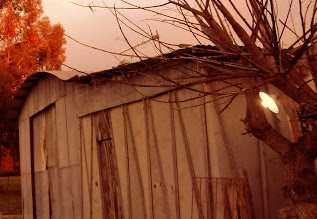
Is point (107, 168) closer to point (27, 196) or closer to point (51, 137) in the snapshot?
point (51, 137)

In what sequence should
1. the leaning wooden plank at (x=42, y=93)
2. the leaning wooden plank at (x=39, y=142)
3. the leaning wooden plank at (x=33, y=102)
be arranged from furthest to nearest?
the leaning wooden plank at (x=33, y=102) < the leaning wooden plank at (x=39, y=142) < the leaning wooden plank at (x=42, y=93)

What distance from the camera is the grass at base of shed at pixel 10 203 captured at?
21156 mm

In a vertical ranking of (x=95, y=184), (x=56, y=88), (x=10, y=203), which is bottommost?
(x=10, y=203)

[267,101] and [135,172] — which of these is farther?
[135,172]

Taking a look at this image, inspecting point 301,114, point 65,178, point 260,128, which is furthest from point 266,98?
point 65,178

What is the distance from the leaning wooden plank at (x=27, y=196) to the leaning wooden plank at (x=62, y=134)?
2932 millimetres

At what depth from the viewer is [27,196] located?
1543 cm

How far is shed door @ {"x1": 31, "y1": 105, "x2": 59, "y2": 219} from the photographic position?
43.4ft

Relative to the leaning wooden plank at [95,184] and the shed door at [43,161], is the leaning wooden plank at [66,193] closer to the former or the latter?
the shed door at [43,161]

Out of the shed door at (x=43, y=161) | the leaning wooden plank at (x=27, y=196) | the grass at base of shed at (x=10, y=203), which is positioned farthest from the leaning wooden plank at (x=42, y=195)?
the grass at base of shed at (x=10, y=203)

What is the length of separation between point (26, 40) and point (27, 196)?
60.8ft

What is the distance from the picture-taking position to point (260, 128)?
16.4ft

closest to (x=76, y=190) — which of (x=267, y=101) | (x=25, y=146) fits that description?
(x=25, y=146)

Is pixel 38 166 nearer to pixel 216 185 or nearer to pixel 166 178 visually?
pixel 166 178
